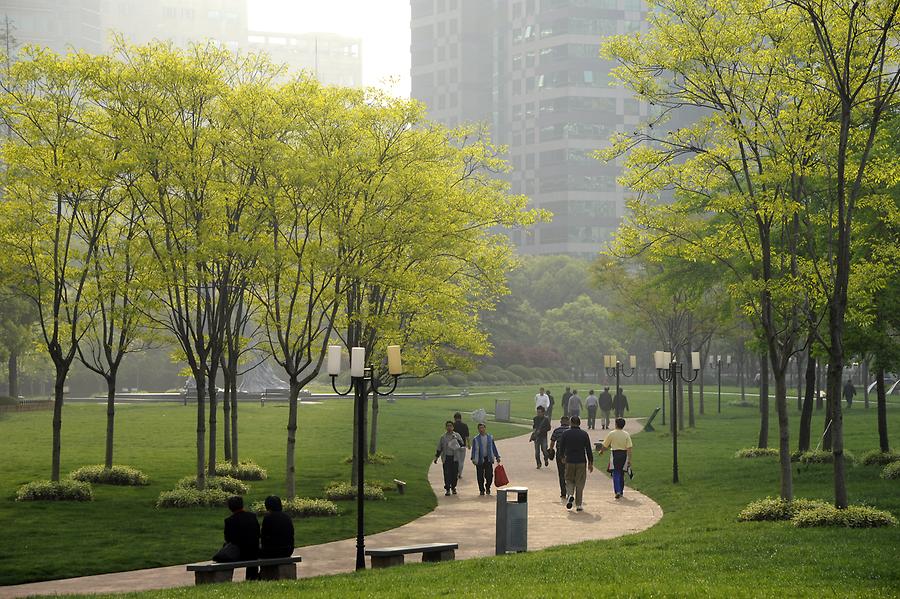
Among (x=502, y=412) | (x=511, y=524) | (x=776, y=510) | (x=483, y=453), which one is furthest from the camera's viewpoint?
(x=502, y=412)

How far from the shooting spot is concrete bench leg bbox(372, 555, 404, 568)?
16016 millimetres

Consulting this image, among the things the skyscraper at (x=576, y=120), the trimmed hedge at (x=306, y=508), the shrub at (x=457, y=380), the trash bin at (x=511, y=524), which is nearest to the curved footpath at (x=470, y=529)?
the trash bin at (x=511, y=524)

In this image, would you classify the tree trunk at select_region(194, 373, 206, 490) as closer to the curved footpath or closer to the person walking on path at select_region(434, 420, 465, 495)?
the curved footpath

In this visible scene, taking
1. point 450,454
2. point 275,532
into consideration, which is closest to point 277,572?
point 275,532

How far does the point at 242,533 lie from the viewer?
15.0 meters

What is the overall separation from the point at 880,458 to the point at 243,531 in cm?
1845

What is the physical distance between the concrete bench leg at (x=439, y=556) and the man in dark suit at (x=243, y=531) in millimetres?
2676

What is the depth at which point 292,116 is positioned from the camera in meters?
23.5

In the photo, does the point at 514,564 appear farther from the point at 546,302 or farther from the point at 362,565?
the point at 546,302

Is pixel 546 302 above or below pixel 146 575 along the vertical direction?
above

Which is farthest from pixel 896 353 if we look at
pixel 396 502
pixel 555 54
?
pixel 555 54

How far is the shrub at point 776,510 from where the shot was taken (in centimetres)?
1889

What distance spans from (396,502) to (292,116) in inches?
352

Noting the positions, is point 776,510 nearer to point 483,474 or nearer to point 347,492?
point 483,474
